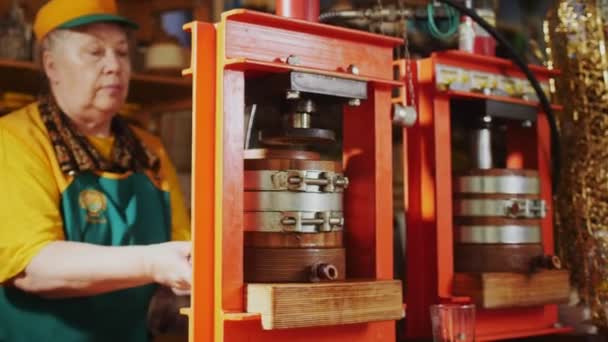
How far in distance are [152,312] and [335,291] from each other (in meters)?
1.03

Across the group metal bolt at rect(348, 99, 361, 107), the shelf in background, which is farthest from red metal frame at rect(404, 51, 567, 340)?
the shelf in background

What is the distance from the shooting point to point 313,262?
1.12m

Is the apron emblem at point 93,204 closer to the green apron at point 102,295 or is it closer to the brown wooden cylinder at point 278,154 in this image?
the green apron at point 102,295

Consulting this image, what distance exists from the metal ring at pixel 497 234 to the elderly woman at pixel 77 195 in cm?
65

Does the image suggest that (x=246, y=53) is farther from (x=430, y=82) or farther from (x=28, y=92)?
(x=28, y=92)

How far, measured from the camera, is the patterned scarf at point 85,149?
5.91 feet

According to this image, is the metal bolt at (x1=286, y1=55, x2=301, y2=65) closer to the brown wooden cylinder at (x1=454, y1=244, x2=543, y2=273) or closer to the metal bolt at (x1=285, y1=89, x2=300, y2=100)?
the metal bolt at (x1=285, y1=89, x2=300, y2=100)

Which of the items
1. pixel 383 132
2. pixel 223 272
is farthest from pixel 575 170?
pixel 223 272

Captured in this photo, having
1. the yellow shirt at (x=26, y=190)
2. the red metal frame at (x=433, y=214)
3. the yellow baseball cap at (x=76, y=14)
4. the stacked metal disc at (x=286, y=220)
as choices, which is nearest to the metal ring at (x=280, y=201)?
the stacked metal disc at (x=286, y=220)

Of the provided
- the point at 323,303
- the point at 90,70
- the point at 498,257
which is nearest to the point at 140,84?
the point at 90,70

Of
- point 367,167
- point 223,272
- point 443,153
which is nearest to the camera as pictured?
point 223,272

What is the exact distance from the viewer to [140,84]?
2752mm

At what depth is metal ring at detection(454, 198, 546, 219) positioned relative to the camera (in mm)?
1419

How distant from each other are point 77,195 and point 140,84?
1.03 m
